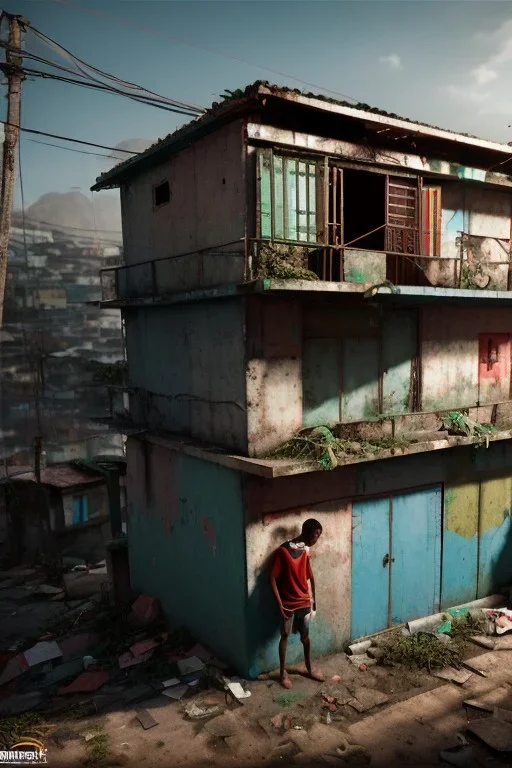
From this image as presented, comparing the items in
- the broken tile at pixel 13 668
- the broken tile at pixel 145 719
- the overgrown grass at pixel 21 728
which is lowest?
the broken tile at pixel 13 668

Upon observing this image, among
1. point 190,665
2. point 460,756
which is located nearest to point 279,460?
point 190,665

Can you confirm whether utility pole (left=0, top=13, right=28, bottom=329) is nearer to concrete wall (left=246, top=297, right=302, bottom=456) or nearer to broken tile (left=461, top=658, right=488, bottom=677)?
concrete wall (left=246, top=297, right=302, bottom=456)

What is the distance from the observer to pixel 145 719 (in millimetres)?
7773

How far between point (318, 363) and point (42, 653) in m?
7.93

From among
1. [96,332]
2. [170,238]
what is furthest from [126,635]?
[96,332]

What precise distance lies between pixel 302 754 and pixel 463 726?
2.34m

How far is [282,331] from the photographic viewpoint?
8516 millimetres

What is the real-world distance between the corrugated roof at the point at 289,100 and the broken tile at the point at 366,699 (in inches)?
355

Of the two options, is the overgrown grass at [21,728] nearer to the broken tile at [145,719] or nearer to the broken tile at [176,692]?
the broken tile at [145,719]

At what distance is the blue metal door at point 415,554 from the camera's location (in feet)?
32.8

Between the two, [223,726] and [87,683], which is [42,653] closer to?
[87,683]

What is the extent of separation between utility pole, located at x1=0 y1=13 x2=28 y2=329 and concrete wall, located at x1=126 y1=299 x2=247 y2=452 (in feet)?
10.9

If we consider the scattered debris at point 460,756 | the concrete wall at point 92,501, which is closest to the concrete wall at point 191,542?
the scattered debris at point 460,756

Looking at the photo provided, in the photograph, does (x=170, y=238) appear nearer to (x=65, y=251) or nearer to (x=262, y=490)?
(x=262, y=490)
